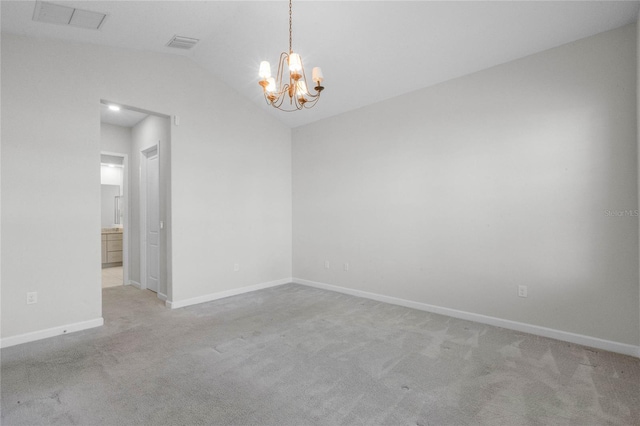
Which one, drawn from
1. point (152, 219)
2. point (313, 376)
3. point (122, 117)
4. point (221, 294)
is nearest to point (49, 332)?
point (221, 294)

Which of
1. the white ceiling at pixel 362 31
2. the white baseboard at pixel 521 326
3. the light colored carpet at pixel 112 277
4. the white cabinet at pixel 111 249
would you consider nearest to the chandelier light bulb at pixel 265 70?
the white ceiling at pixel 362 31

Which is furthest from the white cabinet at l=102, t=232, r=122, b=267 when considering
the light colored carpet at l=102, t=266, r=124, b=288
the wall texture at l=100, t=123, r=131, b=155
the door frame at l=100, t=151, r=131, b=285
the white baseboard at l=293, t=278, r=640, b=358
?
the white baseboard at l=293, t=278, r=640, b=358

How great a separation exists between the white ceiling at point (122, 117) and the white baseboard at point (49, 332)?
3.01m

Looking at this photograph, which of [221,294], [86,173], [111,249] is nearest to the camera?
[86,173]

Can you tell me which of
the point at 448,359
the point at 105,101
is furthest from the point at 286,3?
the point at 448,359

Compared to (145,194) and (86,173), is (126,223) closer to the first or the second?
(145,194)

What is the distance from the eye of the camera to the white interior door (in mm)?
4957

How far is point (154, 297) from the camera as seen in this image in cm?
475

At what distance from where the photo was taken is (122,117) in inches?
202

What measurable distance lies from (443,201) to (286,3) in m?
2.84

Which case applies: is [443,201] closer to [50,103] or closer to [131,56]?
[131,56]

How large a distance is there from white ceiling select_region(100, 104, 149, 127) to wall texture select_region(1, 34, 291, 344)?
107 cm

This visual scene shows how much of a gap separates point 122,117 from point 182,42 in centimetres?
208

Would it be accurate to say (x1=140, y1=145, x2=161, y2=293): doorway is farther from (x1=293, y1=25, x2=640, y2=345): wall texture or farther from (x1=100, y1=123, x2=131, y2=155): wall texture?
(x1=293, y1=25, x2=640, y2=345): wall texture
